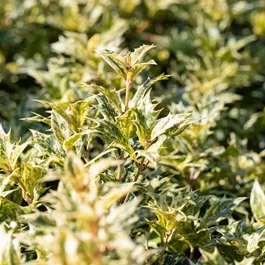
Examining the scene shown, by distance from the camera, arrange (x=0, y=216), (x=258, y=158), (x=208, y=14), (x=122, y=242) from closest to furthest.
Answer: (x=122, y=242)
(x=0, y=216)
(x=258, y=158)
(x=208, y=14)

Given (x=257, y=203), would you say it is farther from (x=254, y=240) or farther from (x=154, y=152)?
(x=154, y=152)

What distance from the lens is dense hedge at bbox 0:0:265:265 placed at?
3.73ft

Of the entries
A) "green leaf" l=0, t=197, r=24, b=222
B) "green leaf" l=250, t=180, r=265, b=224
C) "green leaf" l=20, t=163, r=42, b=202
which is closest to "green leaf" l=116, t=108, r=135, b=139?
"green leaf" l=20, t=163, r=42, b=202

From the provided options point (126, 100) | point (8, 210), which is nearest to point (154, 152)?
point (126, 100)

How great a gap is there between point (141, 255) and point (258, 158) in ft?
4.28

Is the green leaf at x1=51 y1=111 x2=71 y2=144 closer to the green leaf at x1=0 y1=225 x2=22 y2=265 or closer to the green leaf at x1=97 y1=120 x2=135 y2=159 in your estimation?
the green leaf at x1=97 y1=120 x2=135 y2=159

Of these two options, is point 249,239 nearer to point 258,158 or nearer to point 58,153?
point 58,153

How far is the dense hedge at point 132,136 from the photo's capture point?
3.73ft

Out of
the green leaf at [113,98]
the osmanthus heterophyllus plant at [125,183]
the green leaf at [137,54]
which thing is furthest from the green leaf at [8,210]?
the green leaf at [137,54]

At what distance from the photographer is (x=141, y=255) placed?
3.35 feet

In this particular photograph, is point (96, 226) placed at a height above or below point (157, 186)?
above

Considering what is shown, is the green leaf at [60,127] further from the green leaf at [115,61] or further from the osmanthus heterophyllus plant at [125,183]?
the green leaf at [115,61]

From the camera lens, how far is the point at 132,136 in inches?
61.1

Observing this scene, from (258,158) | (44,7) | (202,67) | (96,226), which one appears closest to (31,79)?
(44,7)
